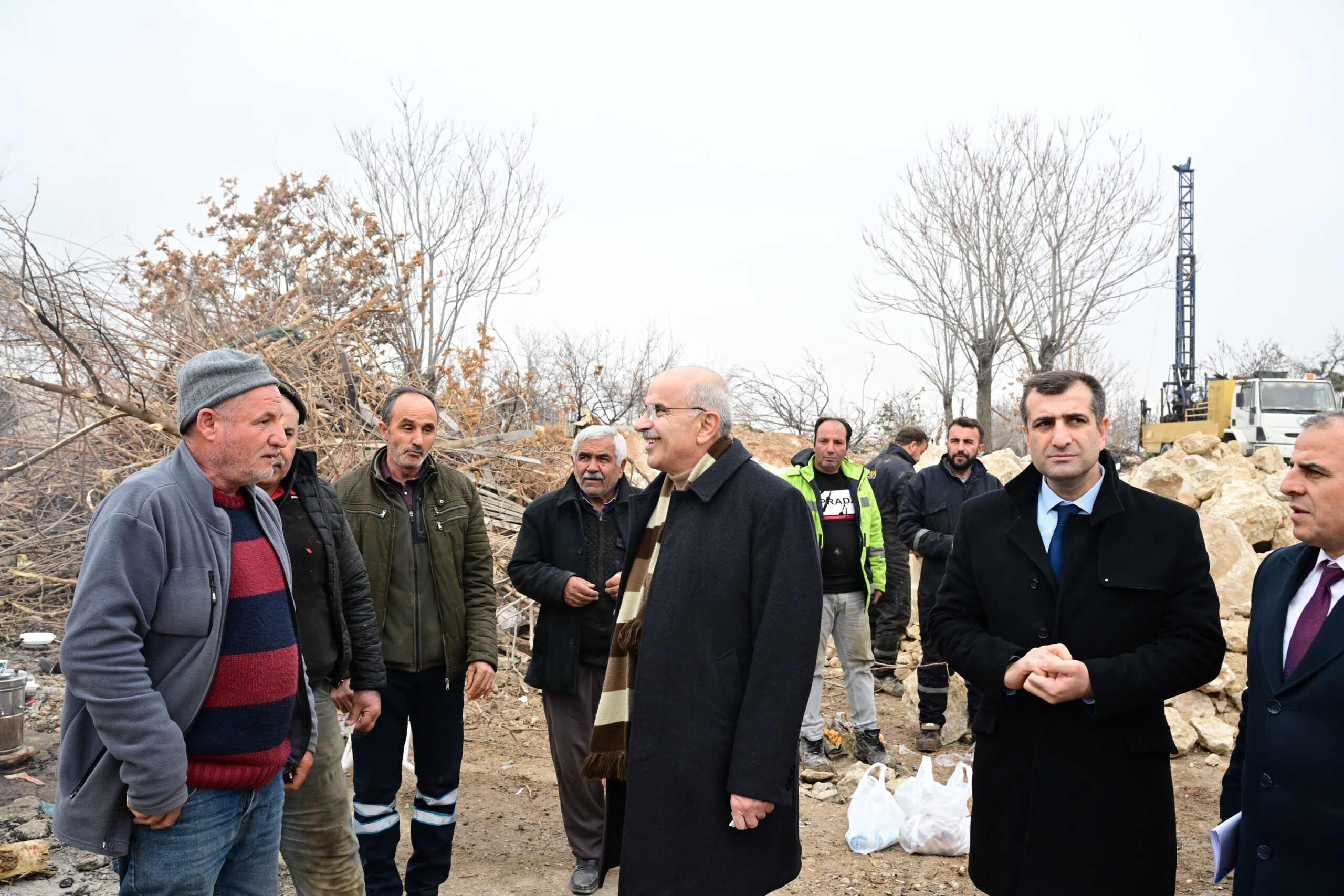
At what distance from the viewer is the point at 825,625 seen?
639cm

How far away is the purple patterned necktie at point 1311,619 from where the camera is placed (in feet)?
7.47

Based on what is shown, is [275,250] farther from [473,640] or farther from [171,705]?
[171,705]

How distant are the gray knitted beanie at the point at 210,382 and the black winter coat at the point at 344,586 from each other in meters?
0.92

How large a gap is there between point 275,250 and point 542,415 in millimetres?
7852

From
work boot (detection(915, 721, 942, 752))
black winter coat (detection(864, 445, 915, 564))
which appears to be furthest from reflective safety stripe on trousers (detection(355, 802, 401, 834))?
black winter coat (detection(864, 445, 915, 564))

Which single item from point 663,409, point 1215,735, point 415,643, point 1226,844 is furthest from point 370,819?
point 1215,735

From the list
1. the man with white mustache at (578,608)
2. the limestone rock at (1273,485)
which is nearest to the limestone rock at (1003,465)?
the limestone rock at (1273,485)

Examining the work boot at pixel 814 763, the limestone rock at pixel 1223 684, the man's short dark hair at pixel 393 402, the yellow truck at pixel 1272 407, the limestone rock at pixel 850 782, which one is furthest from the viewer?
the yellow truck at pixel 1272 407

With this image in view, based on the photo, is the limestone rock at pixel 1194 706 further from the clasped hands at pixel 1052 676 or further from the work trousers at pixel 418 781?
the work trousers at pixel 418 781

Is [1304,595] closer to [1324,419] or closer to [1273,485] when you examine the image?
[1324,419]

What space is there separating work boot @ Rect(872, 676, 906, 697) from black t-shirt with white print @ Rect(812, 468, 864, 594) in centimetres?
216

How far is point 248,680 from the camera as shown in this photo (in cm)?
247

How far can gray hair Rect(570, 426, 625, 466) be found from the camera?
4602mm

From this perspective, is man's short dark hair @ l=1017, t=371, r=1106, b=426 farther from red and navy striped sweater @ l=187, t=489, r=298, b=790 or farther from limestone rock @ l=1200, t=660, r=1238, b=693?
limestone rock @ l=1200, t=660, r=1238, b=693
